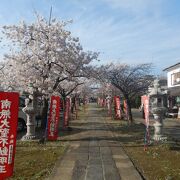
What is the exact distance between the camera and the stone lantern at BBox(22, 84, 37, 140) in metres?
15.2

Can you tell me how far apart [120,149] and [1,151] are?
6.44 m

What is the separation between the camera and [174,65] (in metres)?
38.1

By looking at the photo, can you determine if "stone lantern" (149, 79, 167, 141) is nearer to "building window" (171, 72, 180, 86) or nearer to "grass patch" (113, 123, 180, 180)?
"grass patch" (113, 123, 180, 180)

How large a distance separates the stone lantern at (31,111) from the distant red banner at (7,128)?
804cm

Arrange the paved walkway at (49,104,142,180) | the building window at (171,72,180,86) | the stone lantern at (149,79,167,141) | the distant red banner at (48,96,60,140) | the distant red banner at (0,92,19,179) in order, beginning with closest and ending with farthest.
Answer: the distant red banner at (0,92,19,179) < the paved walkway at (49,104,142,180) < the distant red banner at (48,96,60,140) < the stone lantern at (149,79,167,141) < the building window at (171,72,180,86)

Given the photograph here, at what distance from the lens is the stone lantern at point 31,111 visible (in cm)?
1522

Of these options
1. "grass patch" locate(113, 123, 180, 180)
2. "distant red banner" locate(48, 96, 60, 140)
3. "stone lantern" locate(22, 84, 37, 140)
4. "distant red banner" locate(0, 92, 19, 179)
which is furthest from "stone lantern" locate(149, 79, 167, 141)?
"distant red banner" locate(0, 92, 19, 179)

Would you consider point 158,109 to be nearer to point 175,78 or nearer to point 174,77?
point 175,78

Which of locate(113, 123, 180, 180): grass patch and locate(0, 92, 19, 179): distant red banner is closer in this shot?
locate(0, 92, 19, 179): distant red banner

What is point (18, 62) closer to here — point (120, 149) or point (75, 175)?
point (120, 149)

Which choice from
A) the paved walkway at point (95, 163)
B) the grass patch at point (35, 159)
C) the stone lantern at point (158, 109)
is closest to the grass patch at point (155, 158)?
the paved walkway at point (95, 163)

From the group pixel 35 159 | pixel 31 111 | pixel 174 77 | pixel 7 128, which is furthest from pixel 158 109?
pixel 174 77

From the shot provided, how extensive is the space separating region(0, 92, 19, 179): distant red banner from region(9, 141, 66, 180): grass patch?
141cm

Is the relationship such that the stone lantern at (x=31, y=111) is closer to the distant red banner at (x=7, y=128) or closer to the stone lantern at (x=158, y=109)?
the stone lantern at (x=158, y=109)
